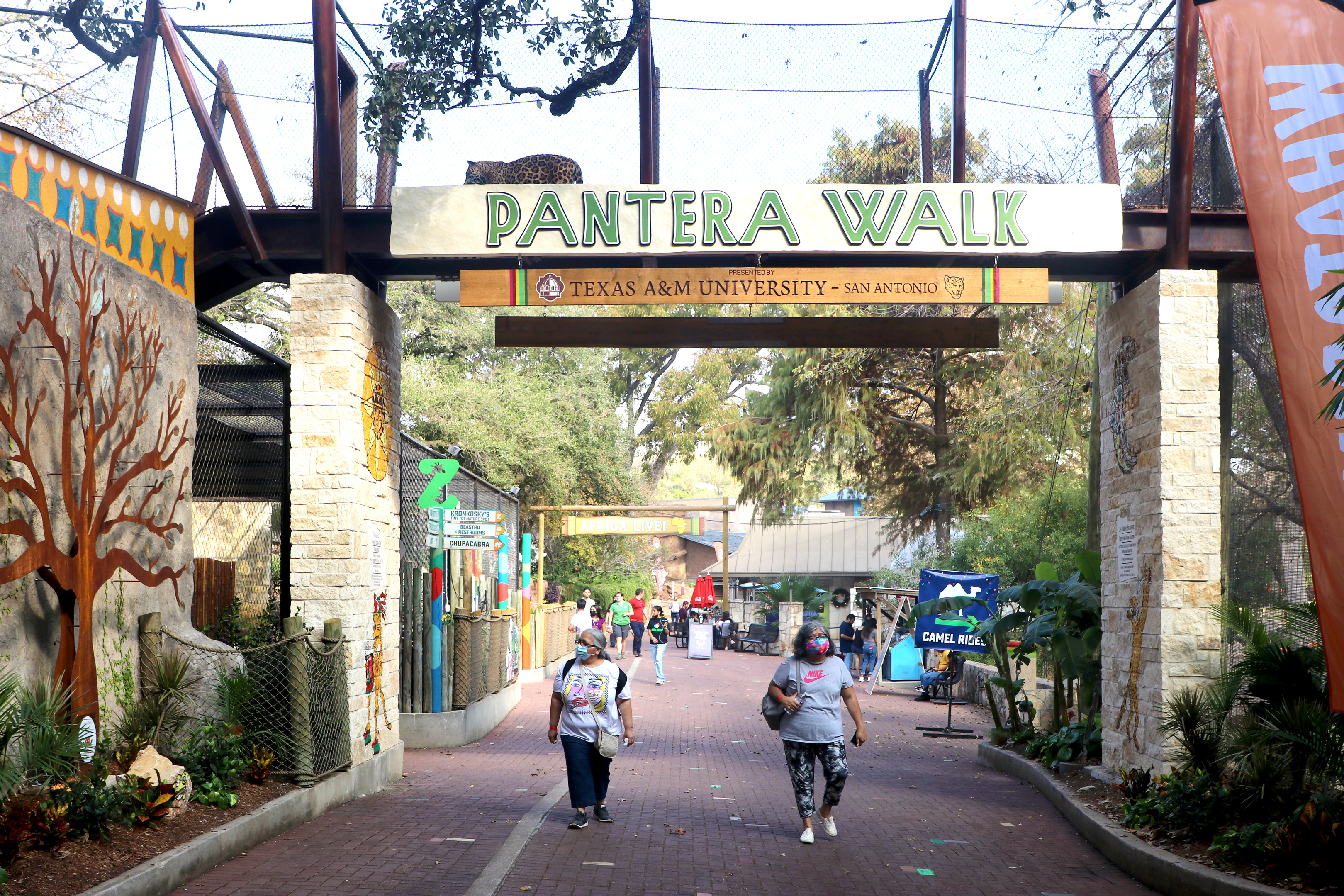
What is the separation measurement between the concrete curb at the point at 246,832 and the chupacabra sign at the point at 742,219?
461 centimetres

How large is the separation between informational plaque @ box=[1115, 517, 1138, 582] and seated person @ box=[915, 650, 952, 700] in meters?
11.1

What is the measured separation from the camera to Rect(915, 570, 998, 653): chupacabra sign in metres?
17.6

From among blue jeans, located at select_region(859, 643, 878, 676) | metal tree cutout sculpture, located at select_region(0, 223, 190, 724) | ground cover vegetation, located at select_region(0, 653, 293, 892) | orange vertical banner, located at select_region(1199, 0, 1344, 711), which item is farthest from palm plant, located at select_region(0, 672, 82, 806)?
blue jeans, located at select_region(859, 643, 878, 676)

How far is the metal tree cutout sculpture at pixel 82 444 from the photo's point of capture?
6934 mm

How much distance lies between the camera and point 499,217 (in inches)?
402

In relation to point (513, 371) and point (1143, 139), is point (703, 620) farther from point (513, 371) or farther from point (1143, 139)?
point (1143, 139)

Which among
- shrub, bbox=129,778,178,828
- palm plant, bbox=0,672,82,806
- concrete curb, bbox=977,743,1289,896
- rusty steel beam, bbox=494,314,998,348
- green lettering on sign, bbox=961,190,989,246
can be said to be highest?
green lettering on sign, bbox=961,190,989,246

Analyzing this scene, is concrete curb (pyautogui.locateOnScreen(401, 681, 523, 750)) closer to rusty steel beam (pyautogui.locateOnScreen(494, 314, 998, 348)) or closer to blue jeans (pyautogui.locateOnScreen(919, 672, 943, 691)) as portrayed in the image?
rusty steel beam (pyautogui.locateOnScreen(494, 314, 998, 348))

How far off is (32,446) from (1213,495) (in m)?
8.70

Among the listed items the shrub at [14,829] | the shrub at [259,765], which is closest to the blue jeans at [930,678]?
the shrub at [259,765]

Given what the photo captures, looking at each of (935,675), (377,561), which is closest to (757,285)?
(377,561)

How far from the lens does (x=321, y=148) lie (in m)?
9.91

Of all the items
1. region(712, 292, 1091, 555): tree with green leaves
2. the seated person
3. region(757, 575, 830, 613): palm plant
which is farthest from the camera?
region(757, 575, 830, 613): palm plant

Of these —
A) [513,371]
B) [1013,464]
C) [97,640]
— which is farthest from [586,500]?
[97,640]
